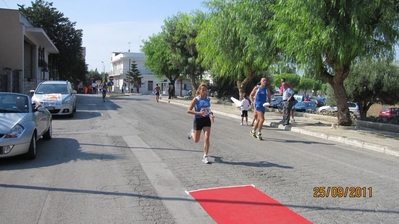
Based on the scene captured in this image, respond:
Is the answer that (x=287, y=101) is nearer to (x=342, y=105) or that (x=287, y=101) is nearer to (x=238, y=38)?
(x=342, y=105)

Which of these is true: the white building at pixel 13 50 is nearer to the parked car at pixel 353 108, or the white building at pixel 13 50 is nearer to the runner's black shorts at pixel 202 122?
the runner's black shorts at pixel 202 122

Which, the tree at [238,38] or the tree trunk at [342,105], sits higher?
the tree at [238,38]

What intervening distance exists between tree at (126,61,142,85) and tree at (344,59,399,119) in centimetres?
5969

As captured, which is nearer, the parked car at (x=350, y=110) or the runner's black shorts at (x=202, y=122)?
the runner's black shorts at (x=202, y=122)

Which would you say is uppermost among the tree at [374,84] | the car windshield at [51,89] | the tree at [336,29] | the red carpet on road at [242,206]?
the tree at [336,29]

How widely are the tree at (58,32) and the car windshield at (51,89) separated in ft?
86.4

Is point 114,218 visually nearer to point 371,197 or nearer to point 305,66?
point 371,197

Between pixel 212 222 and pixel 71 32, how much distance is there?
1688 inches

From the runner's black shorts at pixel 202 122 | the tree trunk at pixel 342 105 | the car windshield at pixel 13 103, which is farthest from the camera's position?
the tree trunk at pixel 342 105

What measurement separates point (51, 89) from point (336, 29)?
40.7 ft

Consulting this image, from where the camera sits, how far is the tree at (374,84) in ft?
69.3

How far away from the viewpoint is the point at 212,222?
14.8 ft

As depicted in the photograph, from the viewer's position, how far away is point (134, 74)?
78062mm
